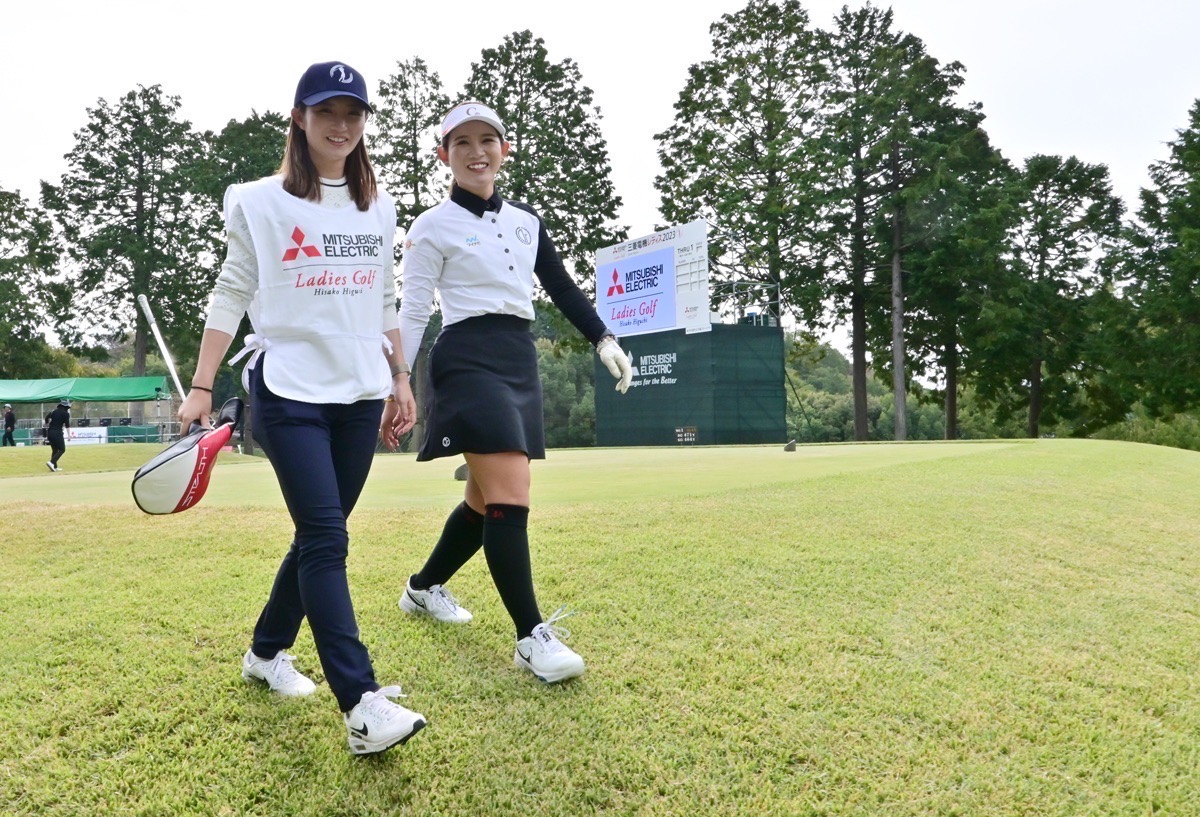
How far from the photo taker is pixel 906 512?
6258 millimetres

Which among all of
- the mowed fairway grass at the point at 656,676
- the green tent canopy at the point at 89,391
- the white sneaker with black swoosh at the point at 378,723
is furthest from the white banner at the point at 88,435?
the white sneaker with black swoosh at the point at 378,723

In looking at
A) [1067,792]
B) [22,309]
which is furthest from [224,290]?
[22,309]

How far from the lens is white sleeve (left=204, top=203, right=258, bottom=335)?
2.53 m

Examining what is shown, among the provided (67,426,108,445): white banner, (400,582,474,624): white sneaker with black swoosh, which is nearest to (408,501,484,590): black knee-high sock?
(400,582,474,624): white sneaker with black swoosh

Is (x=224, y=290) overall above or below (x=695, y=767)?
above

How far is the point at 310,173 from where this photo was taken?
2.59 metres

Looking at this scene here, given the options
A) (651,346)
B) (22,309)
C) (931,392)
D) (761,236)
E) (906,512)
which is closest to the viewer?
(906,512)

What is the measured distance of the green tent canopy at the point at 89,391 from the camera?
1344 inches

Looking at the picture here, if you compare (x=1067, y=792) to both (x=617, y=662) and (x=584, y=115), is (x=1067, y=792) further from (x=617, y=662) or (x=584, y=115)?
(x=584, y=115)

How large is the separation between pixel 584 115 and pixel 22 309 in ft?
97.8

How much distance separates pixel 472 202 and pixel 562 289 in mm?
532

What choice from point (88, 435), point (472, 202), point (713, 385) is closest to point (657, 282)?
point (713, 385)

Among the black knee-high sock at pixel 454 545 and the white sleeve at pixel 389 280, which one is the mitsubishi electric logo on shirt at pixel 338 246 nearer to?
the white sleeve at pixel 389 280

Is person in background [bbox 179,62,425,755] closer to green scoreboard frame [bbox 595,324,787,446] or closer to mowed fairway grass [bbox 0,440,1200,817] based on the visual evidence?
mowed fairway grass [bbox 0,440,1200,817]
